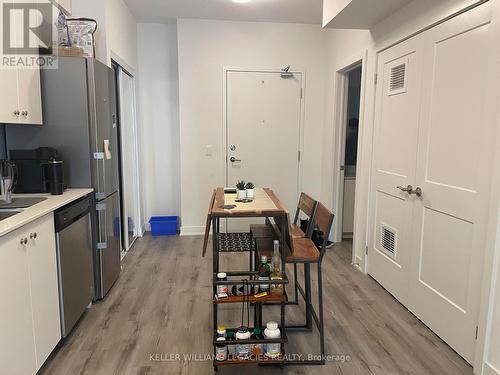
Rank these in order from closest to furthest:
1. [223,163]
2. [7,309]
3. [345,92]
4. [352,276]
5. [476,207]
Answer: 1. [7,309]
2. [476,207]
3. [352,276]
4. [345,92]
5. [223,163]

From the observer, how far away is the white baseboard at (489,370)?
71.1 inches

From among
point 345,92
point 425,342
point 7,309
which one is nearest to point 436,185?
point 425,342

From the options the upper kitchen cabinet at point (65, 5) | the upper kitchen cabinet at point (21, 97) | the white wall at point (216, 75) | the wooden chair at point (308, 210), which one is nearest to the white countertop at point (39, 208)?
the upper kitchen cabinet at point (21, 97)

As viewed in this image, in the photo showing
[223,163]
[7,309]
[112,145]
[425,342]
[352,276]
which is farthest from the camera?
[223,163]

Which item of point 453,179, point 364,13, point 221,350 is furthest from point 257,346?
point 364,13

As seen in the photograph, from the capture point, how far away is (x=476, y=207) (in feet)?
6.43

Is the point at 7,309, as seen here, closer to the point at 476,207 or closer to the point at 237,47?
the point at 476,207

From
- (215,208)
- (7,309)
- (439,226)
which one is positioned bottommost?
(7,309)

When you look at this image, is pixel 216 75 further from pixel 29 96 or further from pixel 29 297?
pixel 29 297

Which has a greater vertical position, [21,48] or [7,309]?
[21,48]

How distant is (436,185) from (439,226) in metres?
0.27

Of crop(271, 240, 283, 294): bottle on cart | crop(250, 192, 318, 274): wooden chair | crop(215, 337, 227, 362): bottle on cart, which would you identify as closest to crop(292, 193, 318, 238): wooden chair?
crop(250, 192, 318, 274): wooden chair

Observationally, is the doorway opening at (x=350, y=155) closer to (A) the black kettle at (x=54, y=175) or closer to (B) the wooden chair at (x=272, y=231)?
(B) the wooden chair at (x=272, y=231)

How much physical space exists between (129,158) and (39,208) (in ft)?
7.65
